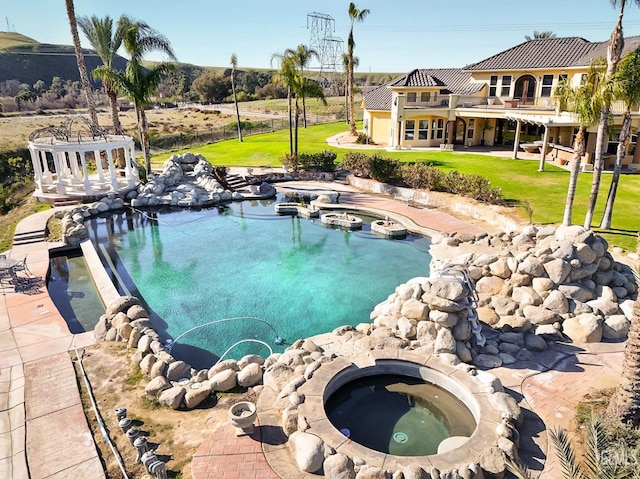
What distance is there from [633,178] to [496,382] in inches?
896

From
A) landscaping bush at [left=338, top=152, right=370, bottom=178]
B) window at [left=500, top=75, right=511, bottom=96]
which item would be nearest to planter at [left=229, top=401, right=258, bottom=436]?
landscaping bush at [left=338, top=152, right=370, bottom=178]

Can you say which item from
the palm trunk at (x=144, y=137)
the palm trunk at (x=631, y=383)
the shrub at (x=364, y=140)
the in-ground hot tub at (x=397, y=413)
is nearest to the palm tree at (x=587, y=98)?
the palm trunk at (x=631, y=383)

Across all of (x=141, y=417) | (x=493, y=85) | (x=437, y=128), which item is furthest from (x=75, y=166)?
(x=493, y=85)

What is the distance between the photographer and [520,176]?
88.2 ft

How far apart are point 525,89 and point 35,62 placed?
116 meters

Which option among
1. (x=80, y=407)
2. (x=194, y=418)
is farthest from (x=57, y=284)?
(x=194, y=418)

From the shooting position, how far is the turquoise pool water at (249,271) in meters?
13.3

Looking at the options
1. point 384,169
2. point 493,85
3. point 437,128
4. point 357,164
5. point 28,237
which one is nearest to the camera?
point 28,237

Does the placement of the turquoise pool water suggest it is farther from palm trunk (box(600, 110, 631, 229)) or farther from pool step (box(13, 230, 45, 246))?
palm trunk (box(600, 110, 631, 229))

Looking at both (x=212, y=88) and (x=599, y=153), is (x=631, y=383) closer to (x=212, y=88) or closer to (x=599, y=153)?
(x=599, y=153)

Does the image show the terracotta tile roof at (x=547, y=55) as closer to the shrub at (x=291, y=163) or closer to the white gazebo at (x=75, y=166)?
the shrub at (x=291, y=163)

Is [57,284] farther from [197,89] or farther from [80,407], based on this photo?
[197,89]

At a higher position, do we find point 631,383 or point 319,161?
point 319,161

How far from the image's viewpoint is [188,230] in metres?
22.2
